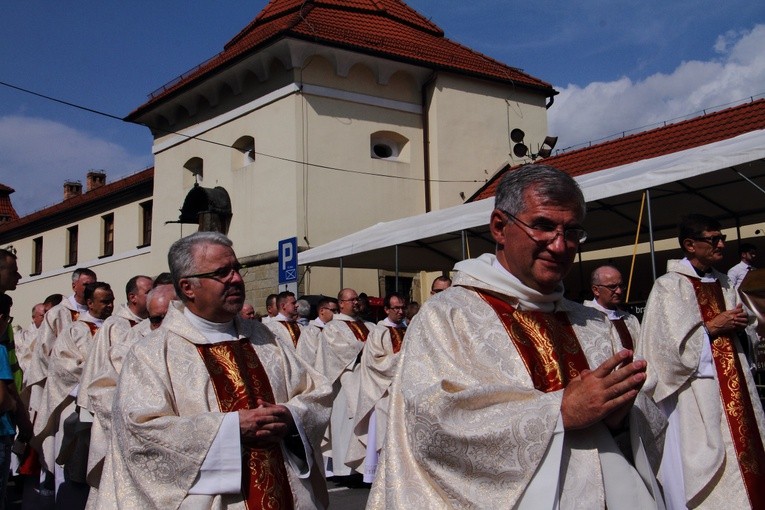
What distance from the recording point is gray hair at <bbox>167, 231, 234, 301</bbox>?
12.3 ft

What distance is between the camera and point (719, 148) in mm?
7613

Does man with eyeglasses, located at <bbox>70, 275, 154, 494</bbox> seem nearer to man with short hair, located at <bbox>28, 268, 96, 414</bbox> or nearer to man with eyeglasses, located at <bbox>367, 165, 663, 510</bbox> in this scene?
man with short hair, located at <bbox>28, 268, 96, 414</bbox>

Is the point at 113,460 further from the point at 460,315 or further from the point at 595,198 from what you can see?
the point at 595,198

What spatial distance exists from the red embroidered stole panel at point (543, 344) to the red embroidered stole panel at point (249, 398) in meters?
1.29

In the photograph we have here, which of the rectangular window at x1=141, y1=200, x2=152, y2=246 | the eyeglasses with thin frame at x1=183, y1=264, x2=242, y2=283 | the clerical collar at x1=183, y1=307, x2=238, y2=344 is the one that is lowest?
the clerical collar at x1=183, y1=307, x2=238, y2=344

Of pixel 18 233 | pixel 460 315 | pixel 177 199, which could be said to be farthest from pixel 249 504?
pixel 18 233

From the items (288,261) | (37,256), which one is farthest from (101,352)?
(37,256)

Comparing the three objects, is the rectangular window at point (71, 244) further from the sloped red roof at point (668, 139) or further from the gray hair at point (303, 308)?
the gray hair at point (303, 308)

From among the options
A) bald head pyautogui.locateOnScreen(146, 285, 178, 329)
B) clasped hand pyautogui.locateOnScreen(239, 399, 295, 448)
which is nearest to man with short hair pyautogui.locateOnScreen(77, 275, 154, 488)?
bald head pyautogui.locateOnScreen(146, 285, 178, 329)

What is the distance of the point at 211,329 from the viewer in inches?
149

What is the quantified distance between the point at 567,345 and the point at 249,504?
1489 mm

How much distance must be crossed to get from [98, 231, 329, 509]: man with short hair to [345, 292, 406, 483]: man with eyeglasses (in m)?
5.09

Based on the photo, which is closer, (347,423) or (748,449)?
(748,449)

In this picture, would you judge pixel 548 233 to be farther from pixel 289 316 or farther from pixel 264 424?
pixel 289 316
